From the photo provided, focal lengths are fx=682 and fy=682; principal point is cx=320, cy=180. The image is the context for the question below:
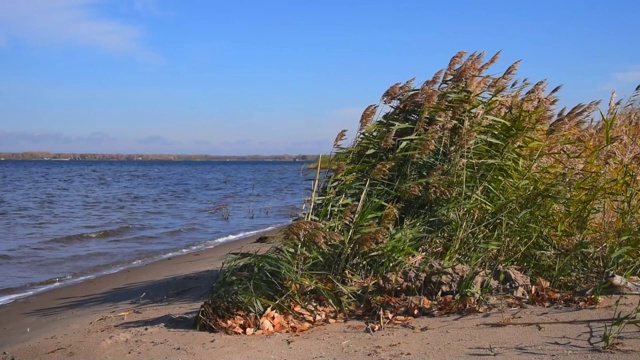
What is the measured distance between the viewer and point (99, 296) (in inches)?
343

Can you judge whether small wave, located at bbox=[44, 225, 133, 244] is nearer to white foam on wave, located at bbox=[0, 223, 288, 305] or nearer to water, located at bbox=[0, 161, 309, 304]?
water, located at bbox=[0, 161, 309, 304]

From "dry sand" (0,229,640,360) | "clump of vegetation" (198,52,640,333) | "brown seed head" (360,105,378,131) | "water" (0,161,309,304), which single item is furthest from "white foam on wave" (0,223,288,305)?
"brown seed head" (360,105,378,131)

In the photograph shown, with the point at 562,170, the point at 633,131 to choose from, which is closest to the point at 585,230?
the point at 562,170

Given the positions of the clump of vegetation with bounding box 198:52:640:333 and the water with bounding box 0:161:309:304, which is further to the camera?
the water with bounding box 0:161:309:304

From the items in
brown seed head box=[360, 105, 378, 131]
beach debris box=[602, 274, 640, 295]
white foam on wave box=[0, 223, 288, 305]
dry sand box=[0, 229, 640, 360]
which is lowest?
white foam on wave box=[0, 223, 288, 305]

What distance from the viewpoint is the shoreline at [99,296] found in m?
7.27

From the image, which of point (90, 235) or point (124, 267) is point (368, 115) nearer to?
point (124, 267)

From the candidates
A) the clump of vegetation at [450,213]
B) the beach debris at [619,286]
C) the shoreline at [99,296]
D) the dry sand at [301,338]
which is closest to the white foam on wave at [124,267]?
the shoreline at [99,296]

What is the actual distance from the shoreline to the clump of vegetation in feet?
2.92

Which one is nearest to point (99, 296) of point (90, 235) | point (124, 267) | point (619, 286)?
point (124, 267)

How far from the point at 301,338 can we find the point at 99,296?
4.42 metres

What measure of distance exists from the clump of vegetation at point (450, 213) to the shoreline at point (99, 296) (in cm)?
89

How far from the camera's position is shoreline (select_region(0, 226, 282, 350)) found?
7.27 meters

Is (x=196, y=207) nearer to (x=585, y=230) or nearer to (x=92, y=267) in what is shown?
(x=92, y=267)
